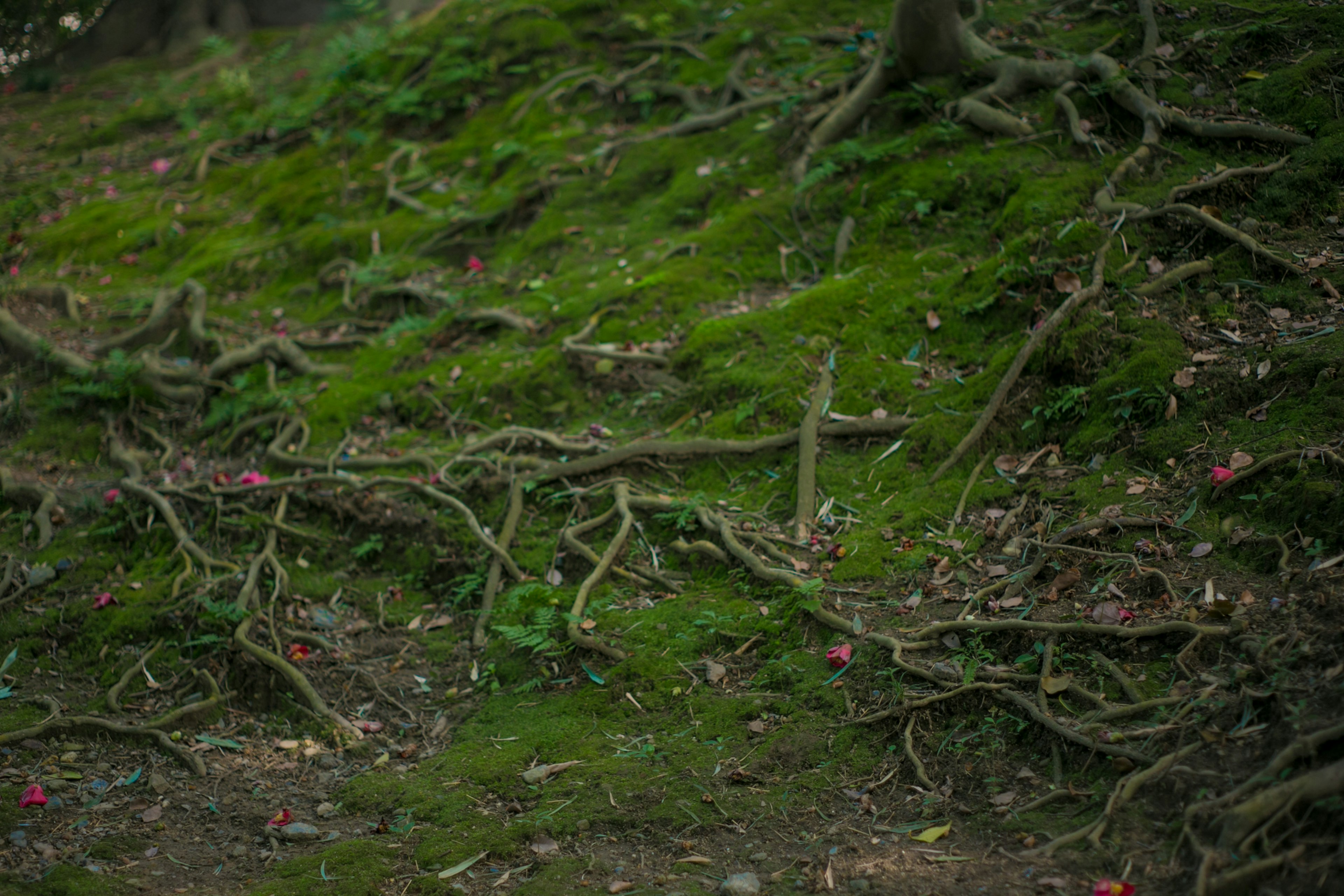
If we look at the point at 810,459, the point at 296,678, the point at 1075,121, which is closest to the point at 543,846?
the point at 296,678

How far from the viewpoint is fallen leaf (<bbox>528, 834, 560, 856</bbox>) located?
11.6 ft

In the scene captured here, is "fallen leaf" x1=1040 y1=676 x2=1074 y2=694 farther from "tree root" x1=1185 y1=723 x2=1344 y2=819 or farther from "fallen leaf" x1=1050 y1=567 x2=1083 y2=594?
"tree root" x1=1185 y1=723 x2=1344 y2=819

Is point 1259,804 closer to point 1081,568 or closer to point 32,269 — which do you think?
point 1081,568

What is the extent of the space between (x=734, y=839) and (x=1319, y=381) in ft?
11.5

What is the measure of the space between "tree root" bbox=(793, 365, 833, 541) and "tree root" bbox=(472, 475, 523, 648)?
1.93 metres

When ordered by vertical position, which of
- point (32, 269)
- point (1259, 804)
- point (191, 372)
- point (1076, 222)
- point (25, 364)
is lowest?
point (1259, 804)

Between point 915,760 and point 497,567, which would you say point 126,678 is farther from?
point 915,760

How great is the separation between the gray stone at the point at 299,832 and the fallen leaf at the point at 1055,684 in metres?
3.31

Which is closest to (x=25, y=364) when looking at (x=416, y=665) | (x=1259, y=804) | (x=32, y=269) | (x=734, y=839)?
(x=32, y=269)

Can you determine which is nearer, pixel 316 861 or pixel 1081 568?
pixel 316 861

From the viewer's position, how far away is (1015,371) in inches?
194

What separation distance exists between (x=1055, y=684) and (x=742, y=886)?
60.7 inches

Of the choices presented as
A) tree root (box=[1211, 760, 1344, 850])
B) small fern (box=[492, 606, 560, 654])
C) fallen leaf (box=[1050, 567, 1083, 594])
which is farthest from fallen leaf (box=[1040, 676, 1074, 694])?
small fern (box=[492, 606, 560, 654])

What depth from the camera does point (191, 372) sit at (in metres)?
7.81
